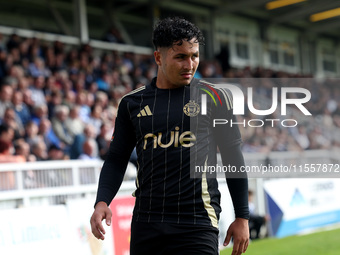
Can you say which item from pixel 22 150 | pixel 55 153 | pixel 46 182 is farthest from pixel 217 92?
pixel 55 153

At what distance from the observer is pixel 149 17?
19.9 m

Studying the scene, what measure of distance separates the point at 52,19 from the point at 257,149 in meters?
7.84

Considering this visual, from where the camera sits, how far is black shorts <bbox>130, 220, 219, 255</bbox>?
10.1 feet

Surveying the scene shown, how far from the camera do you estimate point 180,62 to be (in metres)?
3.20

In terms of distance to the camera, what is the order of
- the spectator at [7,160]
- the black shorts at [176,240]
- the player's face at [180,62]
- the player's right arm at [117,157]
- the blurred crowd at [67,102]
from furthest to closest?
the blurred crowd at [67,102] → the spectator at [7,160] → the player's right arm at [117,157] → the player's face at [180,62] → the black shorts at [176,240]

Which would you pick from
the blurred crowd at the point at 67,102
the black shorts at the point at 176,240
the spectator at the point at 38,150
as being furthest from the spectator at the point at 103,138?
the black shorts at the point at 176,240

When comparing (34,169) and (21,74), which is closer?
(34,169)

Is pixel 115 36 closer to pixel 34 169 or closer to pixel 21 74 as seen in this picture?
pixel 21 74

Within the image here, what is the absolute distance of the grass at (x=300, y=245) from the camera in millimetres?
9356

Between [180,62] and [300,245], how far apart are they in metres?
7.79

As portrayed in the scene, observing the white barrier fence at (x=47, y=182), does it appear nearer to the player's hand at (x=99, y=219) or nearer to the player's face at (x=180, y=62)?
the player's hand at (x=99, y=219)

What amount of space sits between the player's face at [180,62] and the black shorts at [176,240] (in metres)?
0.79

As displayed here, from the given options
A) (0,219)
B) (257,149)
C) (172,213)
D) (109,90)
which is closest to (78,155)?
(0,219)

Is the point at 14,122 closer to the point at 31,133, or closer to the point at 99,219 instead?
the point at 31,133
